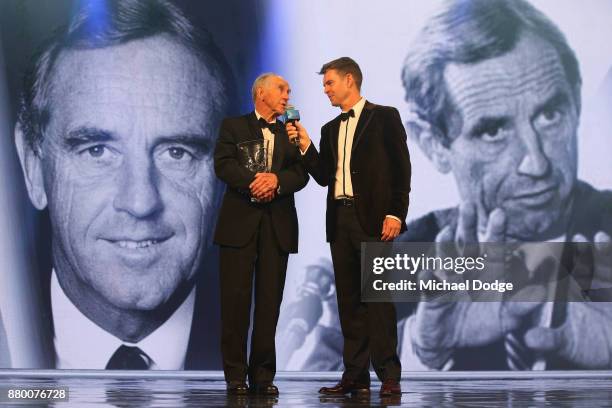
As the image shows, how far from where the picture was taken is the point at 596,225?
605 cm

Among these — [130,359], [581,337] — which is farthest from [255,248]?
[581,337]

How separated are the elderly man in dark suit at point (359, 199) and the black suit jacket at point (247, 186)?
104 millimetres

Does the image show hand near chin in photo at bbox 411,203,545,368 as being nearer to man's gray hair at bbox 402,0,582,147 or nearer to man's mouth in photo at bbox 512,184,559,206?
man's mouth in photo at bbox 512,184,559,206

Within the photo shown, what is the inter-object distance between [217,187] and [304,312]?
0.92 metres

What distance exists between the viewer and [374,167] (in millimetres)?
4281

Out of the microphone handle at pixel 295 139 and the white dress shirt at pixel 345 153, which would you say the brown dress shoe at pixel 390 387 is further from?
the microphone handle at pixel 295 139

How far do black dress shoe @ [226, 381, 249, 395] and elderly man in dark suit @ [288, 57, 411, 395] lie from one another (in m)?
0.35

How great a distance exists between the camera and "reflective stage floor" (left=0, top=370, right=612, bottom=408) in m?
3.86

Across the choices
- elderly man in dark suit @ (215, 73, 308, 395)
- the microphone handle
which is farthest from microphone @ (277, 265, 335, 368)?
the microphone handle

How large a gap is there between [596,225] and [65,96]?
3.31m

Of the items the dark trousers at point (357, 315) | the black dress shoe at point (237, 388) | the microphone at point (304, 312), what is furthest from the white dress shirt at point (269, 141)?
the microphone at point (304, 312)

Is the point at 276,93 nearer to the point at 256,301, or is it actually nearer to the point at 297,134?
the point at 297,134

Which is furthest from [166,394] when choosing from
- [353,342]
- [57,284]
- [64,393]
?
[57,284]

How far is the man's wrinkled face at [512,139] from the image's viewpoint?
600 cm
